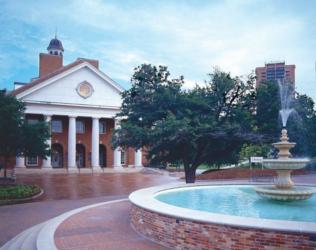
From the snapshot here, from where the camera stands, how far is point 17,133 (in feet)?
77.2

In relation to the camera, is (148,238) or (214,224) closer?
(214,224)

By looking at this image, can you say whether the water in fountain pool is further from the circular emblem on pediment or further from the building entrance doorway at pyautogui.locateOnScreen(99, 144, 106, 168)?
the building entrance doorway at pyautogui.locateOnScreen(99, 144, 106, 168)

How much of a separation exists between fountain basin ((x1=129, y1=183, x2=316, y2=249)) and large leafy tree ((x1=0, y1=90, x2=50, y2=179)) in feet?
48.4

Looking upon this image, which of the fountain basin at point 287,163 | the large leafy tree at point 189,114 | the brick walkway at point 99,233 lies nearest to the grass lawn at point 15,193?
the large leafy tree at point 189,114

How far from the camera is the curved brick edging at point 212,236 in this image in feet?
21.0

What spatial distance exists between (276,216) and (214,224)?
314cm

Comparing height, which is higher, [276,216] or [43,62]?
[43,62]

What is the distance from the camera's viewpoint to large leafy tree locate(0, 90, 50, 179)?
23.3 m

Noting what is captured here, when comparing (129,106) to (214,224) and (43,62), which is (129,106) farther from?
(43,62)

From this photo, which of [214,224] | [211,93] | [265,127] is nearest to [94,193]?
[211,93]

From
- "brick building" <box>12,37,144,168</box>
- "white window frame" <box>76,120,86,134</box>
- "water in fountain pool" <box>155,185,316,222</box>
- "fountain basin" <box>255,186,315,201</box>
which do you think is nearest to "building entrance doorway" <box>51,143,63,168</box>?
"brick building" <box>12,37,144,168</box>

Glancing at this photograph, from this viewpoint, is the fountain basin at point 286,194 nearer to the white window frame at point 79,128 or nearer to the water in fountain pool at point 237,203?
the water in fountain pool at point 237,203

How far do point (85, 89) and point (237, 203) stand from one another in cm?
3690

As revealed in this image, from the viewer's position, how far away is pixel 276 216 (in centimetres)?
957
